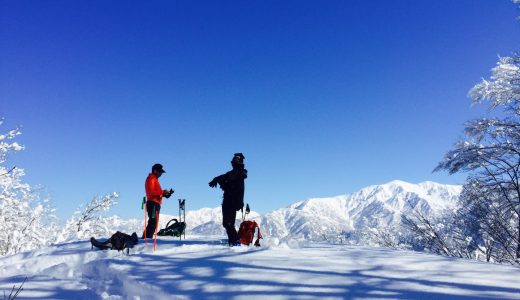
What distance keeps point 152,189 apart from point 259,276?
536cm

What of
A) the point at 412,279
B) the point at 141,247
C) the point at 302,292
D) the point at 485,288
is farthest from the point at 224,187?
the point at 485,288

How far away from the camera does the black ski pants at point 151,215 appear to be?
352 inches

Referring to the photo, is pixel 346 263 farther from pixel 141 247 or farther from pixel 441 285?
pixel 141 247

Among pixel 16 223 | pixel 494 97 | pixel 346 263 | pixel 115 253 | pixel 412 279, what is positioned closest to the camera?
pixel 412 279

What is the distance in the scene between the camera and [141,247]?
24.6 ft

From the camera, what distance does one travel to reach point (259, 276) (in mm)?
4777

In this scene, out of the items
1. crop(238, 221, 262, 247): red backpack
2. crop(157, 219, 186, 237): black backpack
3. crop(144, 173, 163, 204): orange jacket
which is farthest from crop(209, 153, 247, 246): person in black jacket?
crop(157, 219, 186, 237): black backpack

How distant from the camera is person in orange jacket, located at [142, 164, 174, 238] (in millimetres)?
8992

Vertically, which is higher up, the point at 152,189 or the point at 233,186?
the point at 152,189

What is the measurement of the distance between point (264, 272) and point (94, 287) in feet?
9.64

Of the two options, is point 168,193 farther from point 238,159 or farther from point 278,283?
point 278,283

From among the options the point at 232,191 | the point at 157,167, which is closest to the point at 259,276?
the point at 232,191

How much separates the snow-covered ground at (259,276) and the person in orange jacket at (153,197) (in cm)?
195

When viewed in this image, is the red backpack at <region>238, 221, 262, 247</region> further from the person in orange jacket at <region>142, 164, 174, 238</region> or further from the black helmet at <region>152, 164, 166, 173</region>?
the black helmet at <region>152, 164, 166, 173</region>
